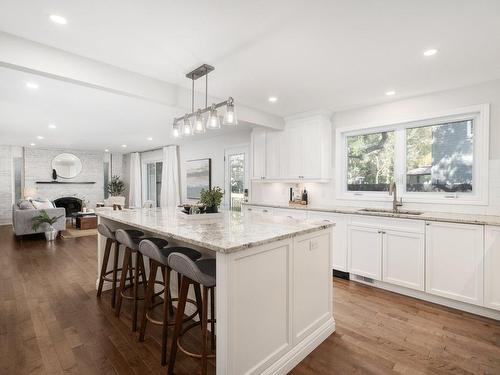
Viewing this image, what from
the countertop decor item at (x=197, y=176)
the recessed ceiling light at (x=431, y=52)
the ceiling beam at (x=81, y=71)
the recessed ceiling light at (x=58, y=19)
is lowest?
the countertop decor item at (x=197, y=176)

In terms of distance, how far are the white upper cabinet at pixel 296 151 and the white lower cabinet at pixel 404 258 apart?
1.35m

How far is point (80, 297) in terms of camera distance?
3.05 m

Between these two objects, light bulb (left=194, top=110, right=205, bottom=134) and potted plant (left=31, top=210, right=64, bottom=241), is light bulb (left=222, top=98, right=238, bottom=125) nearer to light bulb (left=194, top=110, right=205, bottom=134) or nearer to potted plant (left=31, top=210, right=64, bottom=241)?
light bulb (left=194, top=110, right=205, bottom=134)

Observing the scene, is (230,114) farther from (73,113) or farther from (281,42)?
(73,113)

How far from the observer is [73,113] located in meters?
4.32

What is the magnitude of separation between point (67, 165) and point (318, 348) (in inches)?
397

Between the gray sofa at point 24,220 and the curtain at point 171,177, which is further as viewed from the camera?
the curtain at point 171,177

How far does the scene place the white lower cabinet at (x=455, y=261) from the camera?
2.62 m

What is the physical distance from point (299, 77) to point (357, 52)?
0.68 metres

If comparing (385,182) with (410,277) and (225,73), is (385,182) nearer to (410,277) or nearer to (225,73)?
(410,277)

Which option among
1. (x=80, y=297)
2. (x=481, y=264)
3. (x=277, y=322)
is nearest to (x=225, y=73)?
(x=277, y=322)

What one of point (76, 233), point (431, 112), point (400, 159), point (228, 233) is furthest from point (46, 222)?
point (431, 112)

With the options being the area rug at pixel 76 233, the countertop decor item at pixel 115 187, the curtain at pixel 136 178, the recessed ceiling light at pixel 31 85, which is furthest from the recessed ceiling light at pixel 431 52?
the countertop decor item at pixel 115 187

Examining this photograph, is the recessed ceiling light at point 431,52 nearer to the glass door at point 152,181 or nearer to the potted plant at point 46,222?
the potted plant at point 46,222
